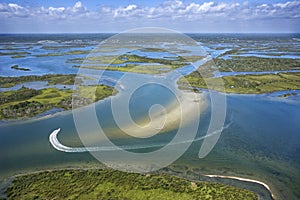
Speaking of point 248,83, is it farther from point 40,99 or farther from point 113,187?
point 113,187

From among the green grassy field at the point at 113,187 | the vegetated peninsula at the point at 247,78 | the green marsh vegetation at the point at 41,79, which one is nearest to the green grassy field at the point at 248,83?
the vegetated peninsula at the point at 247,78

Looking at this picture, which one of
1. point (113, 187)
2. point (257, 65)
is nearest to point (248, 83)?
point (257, 65)

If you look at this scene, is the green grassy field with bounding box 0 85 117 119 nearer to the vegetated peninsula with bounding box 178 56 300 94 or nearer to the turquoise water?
the turquoise water

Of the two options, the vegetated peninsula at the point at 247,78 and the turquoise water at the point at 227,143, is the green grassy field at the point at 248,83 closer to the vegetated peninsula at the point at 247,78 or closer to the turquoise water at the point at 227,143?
the vegetated peninsula at the point at 247,78

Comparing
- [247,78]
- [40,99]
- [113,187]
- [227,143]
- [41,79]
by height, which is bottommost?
[113,187]

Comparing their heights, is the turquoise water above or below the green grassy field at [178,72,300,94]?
below

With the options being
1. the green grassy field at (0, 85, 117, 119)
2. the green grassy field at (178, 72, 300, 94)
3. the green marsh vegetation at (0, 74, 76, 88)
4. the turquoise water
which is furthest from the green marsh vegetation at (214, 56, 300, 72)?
the green marsh vegetation at (0, 74, 76, 88)
